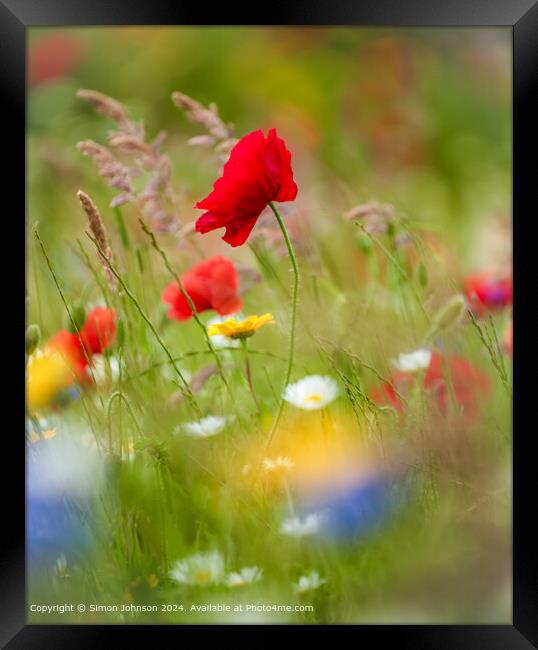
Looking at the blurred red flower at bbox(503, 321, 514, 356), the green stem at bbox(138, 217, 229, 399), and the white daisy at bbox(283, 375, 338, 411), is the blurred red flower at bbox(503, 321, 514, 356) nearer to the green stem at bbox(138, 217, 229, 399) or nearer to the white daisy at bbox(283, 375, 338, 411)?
the white daisy at bbox(283, 375, 338, 411)

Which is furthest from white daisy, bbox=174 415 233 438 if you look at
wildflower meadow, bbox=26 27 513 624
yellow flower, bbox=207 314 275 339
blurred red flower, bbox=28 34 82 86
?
blurred red flower, bbox=28 34 82 86

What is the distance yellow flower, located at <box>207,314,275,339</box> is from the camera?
1.78 metres

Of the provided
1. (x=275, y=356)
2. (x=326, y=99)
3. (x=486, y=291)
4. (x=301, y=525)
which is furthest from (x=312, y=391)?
(x=326, y=99)

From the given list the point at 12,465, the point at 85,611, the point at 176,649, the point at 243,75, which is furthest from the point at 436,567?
the point at 243,75

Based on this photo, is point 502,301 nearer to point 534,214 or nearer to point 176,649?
point 534,214

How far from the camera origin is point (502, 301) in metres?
1.78

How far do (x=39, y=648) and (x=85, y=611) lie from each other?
3.2 inches

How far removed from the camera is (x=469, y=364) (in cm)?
179

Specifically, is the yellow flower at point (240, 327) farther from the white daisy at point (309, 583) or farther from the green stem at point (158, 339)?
the white daisy at point (309, 583)

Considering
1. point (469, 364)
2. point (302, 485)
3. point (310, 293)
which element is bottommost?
point (302, 485)

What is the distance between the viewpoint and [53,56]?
1.78 meters

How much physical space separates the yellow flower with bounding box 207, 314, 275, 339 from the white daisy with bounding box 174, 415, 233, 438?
0.12 metres

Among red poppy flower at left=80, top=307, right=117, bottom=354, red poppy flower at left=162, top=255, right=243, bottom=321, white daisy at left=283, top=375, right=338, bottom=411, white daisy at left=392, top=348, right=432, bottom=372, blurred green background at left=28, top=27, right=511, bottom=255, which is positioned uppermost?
blurred green background at left=28, top=27, right=511, bottom=255

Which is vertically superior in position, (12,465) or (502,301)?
(502,301)
